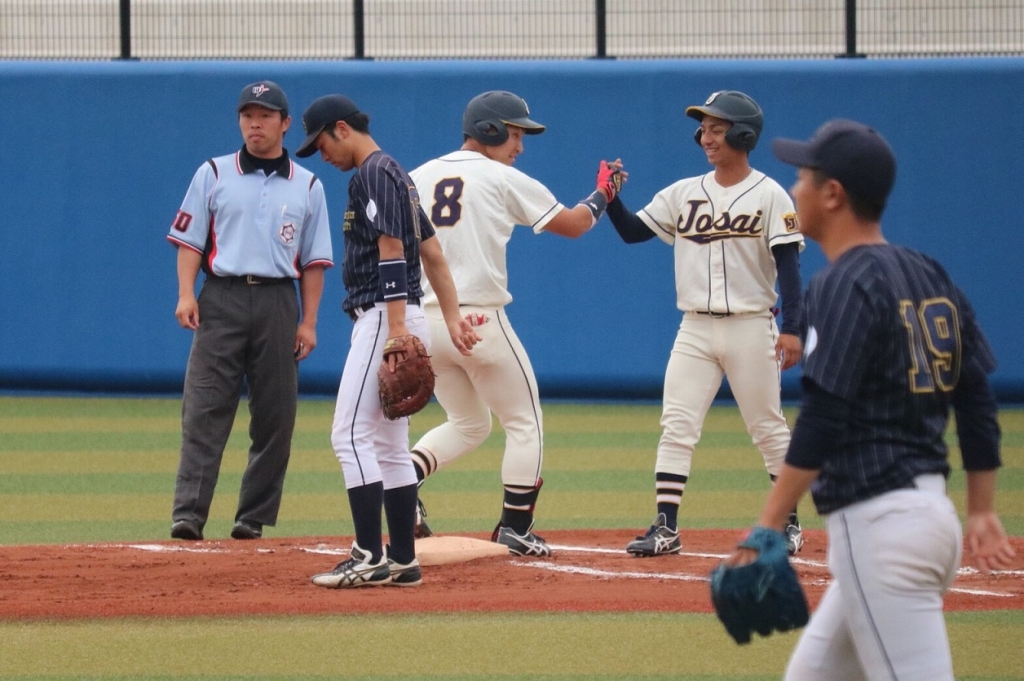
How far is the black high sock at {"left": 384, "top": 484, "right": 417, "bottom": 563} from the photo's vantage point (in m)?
5.64

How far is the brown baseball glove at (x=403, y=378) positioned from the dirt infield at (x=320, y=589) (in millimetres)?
743

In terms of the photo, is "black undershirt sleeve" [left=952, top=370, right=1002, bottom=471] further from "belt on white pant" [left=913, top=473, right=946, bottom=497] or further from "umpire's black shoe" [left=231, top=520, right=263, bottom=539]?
"umpire's black shoe" [left=231, top=520, right=263, bottom=539]

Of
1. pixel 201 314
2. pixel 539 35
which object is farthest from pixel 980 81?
pixel 201 314

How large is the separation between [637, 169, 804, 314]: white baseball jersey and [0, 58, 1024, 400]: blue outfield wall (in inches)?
259

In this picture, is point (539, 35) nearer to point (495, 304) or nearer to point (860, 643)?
point (495, 304)

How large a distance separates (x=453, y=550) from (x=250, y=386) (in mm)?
1579

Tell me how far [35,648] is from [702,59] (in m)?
9.66

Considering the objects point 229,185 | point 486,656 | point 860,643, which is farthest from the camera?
point 229,185

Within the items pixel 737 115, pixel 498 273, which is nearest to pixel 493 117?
pixel 498 273

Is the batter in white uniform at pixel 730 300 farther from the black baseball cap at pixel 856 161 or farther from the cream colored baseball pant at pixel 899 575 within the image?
the cream colored baseball pant at pixel 899 575

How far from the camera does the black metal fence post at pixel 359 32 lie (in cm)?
1348

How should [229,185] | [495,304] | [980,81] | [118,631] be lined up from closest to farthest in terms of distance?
[118,631]
[495,304]
[229,185]
[980,81]

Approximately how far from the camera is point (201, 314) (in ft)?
23.6

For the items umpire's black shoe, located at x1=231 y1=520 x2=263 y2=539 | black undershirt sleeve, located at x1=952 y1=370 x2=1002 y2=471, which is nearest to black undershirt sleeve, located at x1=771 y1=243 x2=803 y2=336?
umpire's black shoe, located at x1=231 y1=520 x2=263 y2=539
